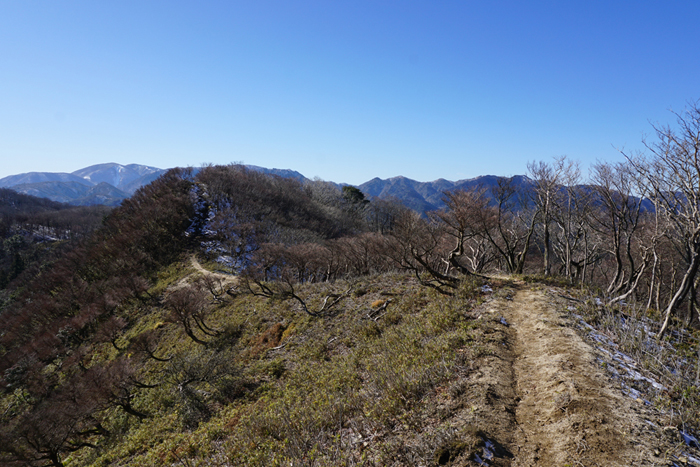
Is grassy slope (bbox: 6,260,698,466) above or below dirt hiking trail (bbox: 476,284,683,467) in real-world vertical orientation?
below

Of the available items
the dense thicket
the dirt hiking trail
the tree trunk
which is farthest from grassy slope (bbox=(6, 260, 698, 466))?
the dense thicket

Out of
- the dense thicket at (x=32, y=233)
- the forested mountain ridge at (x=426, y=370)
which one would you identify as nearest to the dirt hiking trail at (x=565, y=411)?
the forested mountain ridge at (x=426, y=370)

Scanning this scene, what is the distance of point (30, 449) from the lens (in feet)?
41.1

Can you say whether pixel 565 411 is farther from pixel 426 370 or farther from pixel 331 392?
pixel 331 392

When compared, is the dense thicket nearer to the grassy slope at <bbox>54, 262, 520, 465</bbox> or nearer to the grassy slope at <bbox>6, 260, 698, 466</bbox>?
the grassy slope at <bbox>6, 260, 698, 466</bbox>

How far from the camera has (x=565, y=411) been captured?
5484mm

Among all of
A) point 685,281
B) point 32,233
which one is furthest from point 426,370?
point 32,233

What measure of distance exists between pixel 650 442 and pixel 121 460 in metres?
15.6

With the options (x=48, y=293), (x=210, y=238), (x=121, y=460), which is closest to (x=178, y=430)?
(x=121, y=460)

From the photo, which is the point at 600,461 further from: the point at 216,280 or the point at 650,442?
the point at 216,280

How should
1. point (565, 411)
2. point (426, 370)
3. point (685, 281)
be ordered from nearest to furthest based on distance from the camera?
point (565, 411) < point (426, 370) < point (685, 281)

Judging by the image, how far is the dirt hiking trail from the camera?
453 centimetres

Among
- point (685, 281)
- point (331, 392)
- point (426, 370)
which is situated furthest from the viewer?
point (685, 281)

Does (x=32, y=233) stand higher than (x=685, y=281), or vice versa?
(x=685, y=281)
